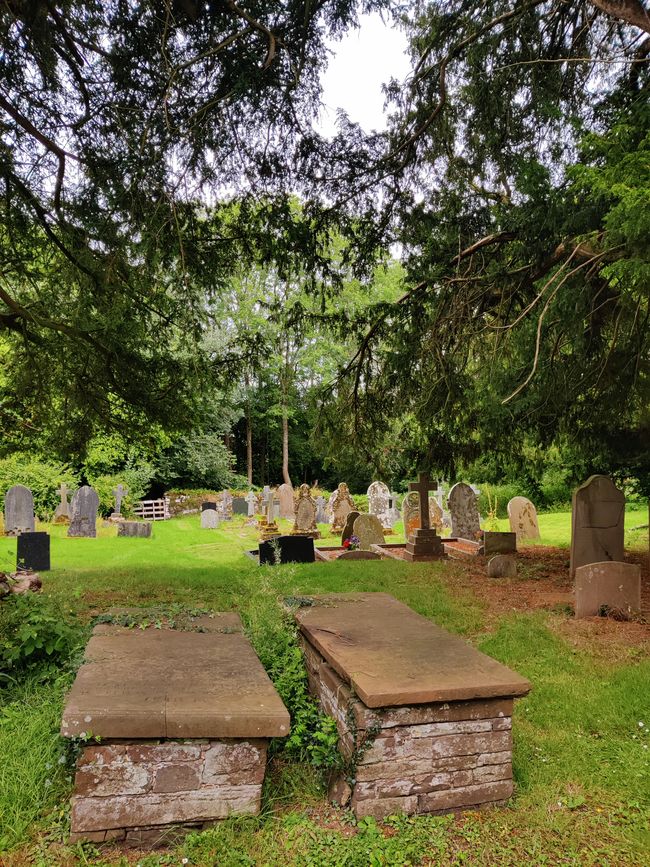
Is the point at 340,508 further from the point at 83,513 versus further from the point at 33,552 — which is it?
the point at 33,552

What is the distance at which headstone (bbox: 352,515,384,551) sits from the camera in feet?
46.4

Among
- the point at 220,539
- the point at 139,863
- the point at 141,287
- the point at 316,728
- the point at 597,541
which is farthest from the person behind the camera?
the point at 220,539

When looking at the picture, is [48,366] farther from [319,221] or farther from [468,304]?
[468,304]

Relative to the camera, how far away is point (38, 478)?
66.3 feet

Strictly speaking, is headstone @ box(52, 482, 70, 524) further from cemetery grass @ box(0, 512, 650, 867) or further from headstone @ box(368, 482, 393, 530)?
cemetery grass @ box(0, 512, 650, 867)

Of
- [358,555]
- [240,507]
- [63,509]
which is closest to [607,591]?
[358,555]

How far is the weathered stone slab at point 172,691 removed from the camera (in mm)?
3006

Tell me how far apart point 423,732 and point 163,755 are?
136 cm

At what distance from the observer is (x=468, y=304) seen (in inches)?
293

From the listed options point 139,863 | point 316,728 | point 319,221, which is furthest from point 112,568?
point 139,863

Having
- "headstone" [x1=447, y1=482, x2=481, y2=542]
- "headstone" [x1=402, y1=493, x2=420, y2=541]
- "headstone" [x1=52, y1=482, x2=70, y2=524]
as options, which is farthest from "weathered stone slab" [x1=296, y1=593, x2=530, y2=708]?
"headstone" [x1=52, y1=482, x2=70, y2=524]

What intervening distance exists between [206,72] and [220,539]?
525 inches

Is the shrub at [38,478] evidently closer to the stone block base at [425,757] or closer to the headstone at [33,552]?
the headstone at [33,552]

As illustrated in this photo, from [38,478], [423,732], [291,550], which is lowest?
[291,550]
